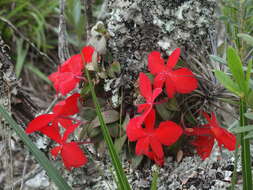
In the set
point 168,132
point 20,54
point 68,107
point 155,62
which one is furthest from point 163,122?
point 20,54

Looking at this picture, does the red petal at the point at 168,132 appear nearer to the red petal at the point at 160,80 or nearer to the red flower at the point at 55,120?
the red petal at the point at 160,80

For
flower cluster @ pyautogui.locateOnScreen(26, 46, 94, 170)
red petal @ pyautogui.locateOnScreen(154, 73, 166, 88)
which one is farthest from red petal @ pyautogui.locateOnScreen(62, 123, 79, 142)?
red petal @ pyautogui.locateOnScreen(154, 73, 166, 88)

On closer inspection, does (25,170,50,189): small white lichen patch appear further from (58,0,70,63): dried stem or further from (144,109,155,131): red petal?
(144,109,155,131): red petal

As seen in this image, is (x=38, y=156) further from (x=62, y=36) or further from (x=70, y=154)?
(x=62, y=36)

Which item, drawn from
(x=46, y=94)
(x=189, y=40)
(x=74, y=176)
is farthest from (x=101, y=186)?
(x=46, y=94)

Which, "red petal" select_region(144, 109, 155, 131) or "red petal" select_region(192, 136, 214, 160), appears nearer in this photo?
"red petal" select_region(144, 109, 155, 131)

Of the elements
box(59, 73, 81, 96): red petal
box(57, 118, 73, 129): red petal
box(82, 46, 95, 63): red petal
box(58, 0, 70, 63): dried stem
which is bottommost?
box(57, 118, 73, 129): red petal

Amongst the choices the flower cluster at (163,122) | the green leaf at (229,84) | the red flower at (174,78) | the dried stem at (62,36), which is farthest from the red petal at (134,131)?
the dried stem at (62,36)

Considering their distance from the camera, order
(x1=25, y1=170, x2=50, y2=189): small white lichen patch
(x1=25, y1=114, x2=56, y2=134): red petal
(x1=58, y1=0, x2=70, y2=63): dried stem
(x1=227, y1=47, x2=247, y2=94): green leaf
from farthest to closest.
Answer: (x1=25, y1=170, x2=50, y2=189): small white lichen patch < (x1=58, y1=0, x2=70, y2=63): dried stem < (x1=25, y1=114, x2=56, y2=134): red petal < (x1=227, y1=47, x2=247, y2=94): green leaf
